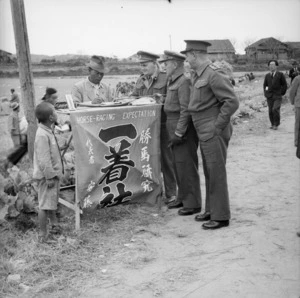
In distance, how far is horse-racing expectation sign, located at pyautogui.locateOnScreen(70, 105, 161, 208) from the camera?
440cm

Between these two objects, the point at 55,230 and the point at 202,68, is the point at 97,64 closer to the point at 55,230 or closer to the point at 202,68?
the point at 202,68

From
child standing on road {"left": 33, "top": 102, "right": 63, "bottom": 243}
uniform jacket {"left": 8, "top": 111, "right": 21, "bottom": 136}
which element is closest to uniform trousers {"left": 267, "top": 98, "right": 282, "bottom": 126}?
uniform jacket {"left": 8, "top": 111, "right": 21, "bottom": 136}

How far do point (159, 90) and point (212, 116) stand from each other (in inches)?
→ 49.6

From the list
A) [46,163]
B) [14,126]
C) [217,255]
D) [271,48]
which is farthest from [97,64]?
[271,48]

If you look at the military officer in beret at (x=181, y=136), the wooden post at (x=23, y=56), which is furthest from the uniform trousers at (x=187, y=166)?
the wooden post at (x=23, y=56)

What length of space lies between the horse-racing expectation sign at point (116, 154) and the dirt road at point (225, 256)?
52 centimetres

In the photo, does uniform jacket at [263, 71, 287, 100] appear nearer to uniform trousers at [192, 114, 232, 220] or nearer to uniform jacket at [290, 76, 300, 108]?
uniform jacket at [290, 76, 300, 108]

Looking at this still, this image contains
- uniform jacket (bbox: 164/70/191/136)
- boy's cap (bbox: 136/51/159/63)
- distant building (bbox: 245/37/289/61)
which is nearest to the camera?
uniform jacket (bbox: 164/70/191/136)

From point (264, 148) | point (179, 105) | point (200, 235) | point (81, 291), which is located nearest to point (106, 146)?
point (179, 105)

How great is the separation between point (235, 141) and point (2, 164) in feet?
16.6

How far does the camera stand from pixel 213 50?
61594 mm

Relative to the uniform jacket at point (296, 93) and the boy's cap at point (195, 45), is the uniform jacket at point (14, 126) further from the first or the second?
the uniform jacket at point (296, 93)

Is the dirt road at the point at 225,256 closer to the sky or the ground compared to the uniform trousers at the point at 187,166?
closer to the ground

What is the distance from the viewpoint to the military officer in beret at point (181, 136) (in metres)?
4.79
